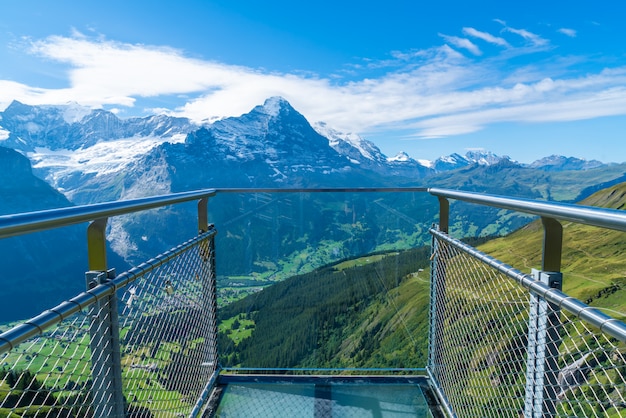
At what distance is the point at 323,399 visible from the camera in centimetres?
332

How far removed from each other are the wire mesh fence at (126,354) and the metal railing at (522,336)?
148 cm

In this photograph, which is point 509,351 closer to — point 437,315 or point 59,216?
point 437,315

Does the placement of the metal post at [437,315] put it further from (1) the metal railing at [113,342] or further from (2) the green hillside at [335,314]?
(1) the metal railing at [113,342]

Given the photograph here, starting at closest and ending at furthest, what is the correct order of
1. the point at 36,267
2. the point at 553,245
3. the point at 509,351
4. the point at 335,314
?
the point at 553,245 < the point at 509,351 < the point at 335,314 < the point at 36,267

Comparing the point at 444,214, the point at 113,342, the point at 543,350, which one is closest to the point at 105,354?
the point at 113,342

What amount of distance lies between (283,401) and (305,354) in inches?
49.8

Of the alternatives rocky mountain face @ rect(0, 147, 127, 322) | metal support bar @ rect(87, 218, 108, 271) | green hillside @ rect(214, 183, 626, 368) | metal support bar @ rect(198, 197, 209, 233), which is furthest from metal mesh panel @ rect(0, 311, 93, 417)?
rocky mountain face @ rect(0, 147, 127, 322)

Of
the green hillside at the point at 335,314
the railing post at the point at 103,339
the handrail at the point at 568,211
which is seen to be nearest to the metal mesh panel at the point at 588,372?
the handrail at the point at 568,211

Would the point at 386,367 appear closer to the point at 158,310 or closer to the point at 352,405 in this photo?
the point at 352,405

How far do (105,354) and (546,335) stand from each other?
1723 mm

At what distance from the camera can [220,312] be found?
12.8 ft

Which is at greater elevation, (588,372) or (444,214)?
(444,214)

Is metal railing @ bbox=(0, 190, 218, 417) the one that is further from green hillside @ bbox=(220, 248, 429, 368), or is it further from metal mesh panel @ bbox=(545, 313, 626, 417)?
metal mesh panel @ bbox=(545, 313, 626, 417)

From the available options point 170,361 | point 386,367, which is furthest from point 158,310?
point 386,367
